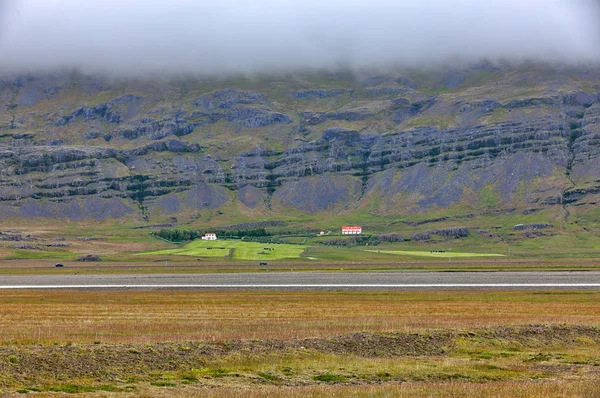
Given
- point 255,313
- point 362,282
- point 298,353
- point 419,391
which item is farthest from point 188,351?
point 362,282

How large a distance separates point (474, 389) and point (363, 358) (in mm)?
8341

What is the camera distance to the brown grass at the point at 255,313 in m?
40.3

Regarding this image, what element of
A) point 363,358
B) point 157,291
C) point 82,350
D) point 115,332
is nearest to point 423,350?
point 363,358

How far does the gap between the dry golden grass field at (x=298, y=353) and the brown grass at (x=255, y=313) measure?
17cm

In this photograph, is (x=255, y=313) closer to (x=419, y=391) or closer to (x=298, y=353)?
(x=298, y=353)

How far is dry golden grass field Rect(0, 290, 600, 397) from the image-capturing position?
2511 cm

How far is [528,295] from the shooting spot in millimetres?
76000

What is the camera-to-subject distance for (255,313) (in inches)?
2141

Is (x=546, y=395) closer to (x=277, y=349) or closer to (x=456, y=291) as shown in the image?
(x=277, y=349)

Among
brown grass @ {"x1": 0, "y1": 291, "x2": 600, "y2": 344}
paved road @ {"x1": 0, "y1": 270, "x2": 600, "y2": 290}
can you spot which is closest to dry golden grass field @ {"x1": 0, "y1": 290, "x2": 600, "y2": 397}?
brown grass @ {"x1": 0, "y1": 291, "x2": 600, "y2": 344}

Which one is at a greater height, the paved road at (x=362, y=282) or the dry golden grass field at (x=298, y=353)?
the dry golden grass field at (x=298, y=353)

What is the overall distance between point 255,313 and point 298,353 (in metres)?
22.8

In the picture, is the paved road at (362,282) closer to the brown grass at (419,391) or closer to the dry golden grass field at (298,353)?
the dry golden grass field at (298,353)

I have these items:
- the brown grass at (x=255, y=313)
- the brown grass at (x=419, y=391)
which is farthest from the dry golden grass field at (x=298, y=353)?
the brown grass at (x=255, y=313)
